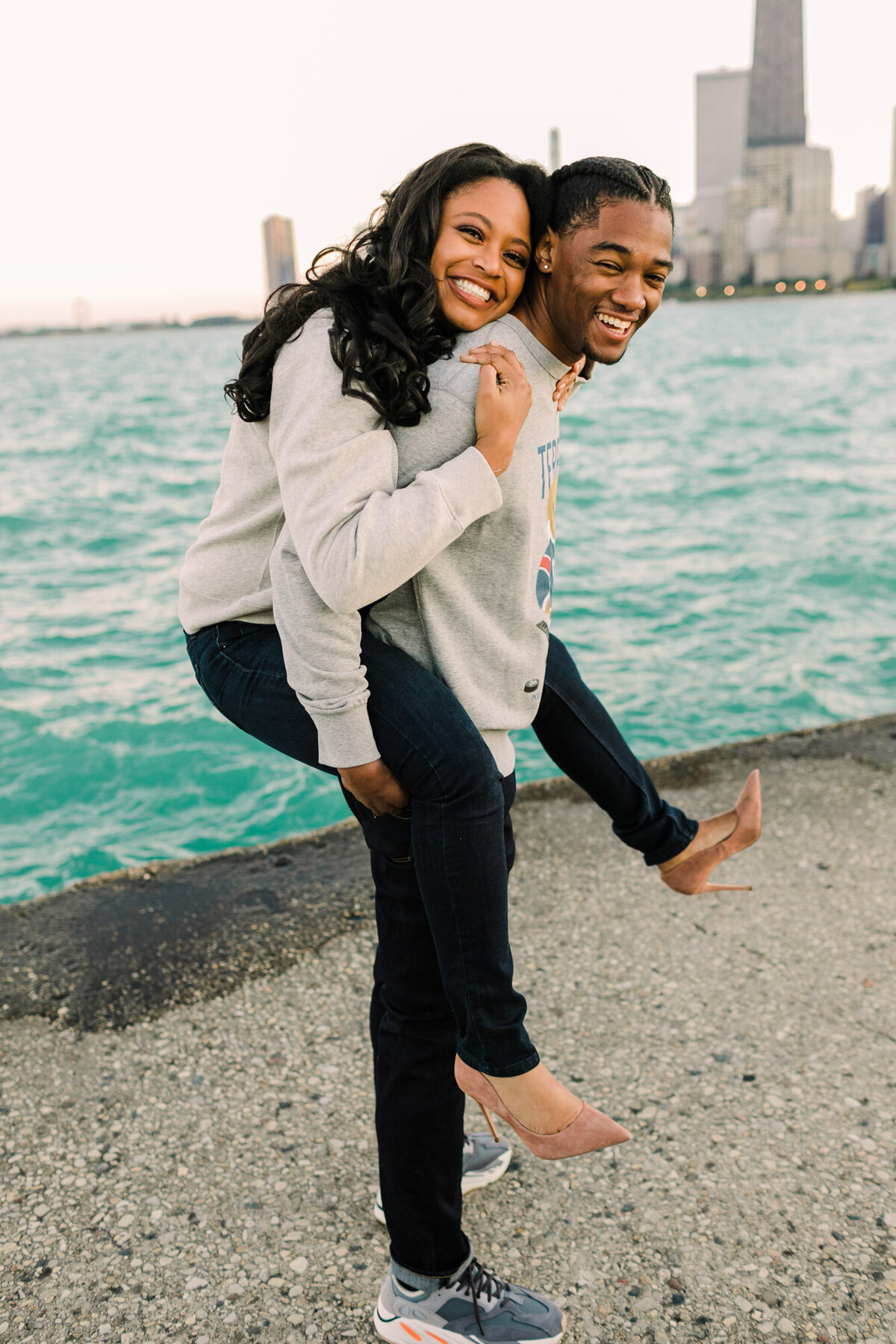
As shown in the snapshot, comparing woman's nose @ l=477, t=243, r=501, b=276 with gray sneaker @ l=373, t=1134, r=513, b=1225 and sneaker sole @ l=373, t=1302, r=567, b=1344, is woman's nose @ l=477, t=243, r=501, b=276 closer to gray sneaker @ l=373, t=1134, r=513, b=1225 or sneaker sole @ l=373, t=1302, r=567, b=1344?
gray sneaker @ l=373, t=1134, r=513, b=1225

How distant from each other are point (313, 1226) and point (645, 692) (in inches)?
272

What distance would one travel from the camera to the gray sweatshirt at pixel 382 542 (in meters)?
1.55

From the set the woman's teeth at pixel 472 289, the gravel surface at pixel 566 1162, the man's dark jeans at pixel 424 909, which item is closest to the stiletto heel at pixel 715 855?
the gravel surface at pixel 566 1162

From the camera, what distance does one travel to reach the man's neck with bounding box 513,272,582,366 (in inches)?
72.7

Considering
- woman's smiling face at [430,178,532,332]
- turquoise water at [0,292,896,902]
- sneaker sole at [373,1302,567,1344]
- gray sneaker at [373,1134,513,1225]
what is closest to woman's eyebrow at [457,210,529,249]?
woman's smiling face at [430,178,532,332]

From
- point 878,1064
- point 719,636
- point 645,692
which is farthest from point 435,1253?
point 719,636

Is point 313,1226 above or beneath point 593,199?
beneath

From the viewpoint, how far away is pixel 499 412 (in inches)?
64.2

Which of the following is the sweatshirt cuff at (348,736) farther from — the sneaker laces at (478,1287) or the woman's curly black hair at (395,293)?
the sneaker laces at (478,1287)

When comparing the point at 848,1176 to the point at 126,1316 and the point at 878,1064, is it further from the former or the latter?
the point at 126,1316

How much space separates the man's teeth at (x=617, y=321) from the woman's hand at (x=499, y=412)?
0.21m

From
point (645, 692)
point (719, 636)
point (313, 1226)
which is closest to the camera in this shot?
point (313, 1226)

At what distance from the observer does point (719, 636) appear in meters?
9.69

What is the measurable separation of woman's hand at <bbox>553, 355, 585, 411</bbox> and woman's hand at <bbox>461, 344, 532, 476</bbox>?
0.74 ft
